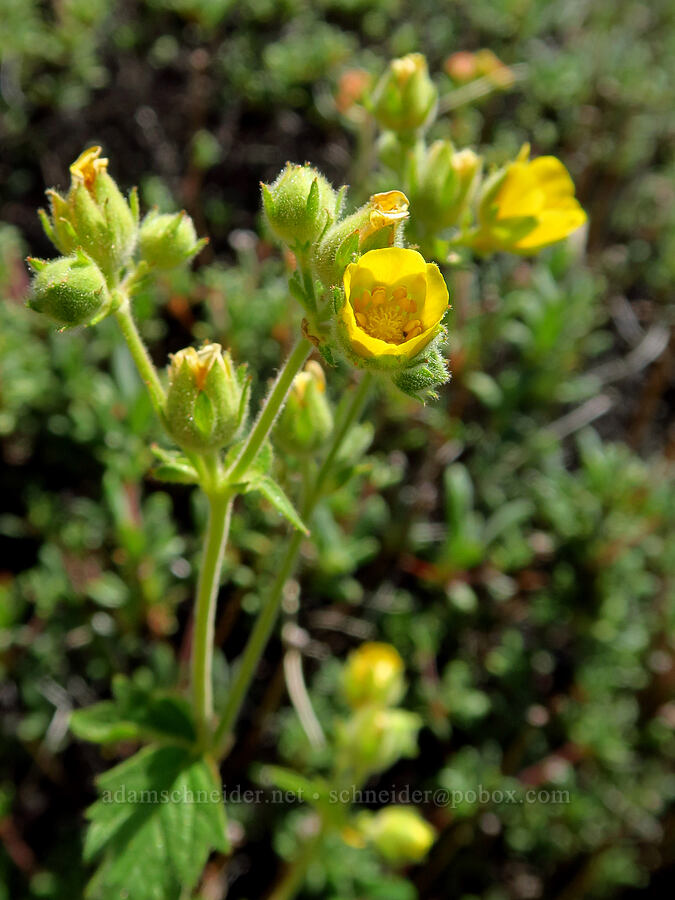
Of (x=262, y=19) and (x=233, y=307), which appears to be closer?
(x=233, y=307)

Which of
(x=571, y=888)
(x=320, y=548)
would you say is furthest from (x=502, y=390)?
(x=571, y=888)

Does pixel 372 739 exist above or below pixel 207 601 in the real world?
below

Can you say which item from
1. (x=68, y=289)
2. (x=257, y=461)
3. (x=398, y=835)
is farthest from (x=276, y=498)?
(x=398, y=835)

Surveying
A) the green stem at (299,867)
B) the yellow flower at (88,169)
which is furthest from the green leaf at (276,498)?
the green stem at (299,867)

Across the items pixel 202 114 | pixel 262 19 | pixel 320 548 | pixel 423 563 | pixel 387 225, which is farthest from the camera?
pixel 262 19

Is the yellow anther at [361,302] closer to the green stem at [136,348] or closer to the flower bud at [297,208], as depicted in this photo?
the flower bud at [297,208]

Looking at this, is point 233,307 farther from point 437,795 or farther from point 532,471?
point 437,795

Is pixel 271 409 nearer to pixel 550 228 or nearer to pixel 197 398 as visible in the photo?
pixel 197 398
